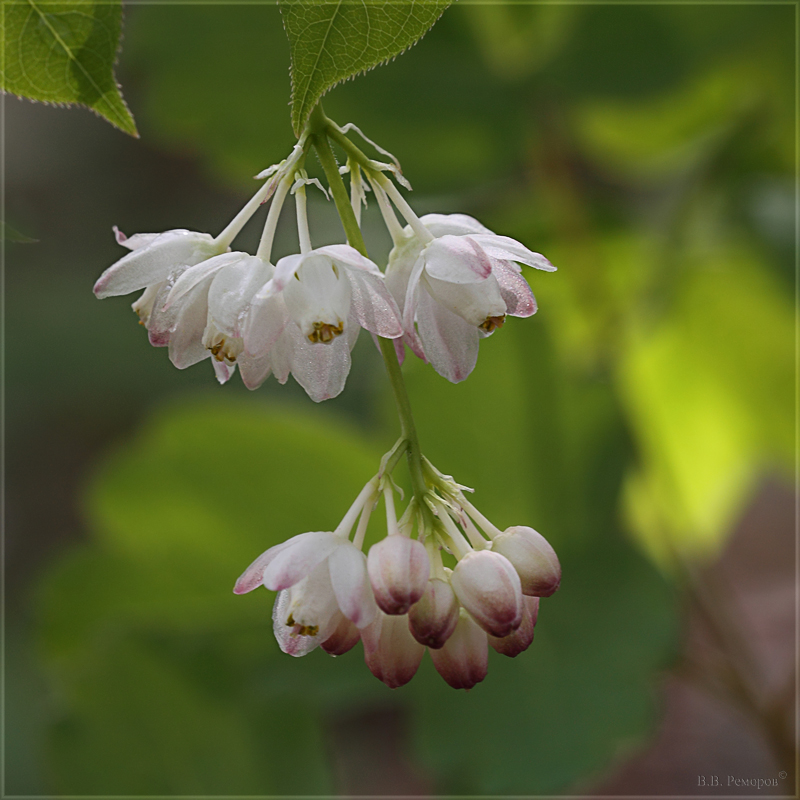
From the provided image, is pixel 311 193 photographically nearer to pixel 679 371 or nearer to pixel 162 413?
pixel 162 413

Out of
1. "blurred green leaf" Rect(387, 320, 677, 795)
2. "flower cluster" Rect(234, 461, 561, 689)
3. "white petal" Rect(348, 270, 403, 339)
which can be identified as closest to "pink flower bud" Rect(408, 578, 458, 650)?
"flower cluster" Rect(234, 461, 561, 689)

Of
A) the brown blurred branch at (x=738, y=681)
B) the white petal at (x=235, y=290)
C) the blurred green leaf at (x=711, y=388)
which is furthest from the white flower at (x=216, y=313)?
the blurred green leaf at (x=711, y=388)

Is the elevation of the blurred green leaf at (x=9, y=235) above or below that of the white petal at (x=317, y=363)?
above

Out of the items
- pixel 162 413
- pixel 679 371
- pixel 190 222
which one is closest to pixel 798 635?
pixel 679 371

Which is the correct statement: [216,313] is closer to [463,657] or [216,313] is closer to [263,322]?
[263,322]

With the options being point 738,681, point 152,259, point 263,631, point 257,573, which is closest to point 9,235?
point 152,259

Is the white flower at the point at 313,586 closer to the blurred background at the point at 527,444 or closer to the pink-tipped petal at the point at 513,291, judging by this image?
the pink-tipped petal at the point at 513,291

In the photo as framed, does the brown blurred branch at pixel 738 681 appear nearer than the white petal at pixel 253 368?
No
